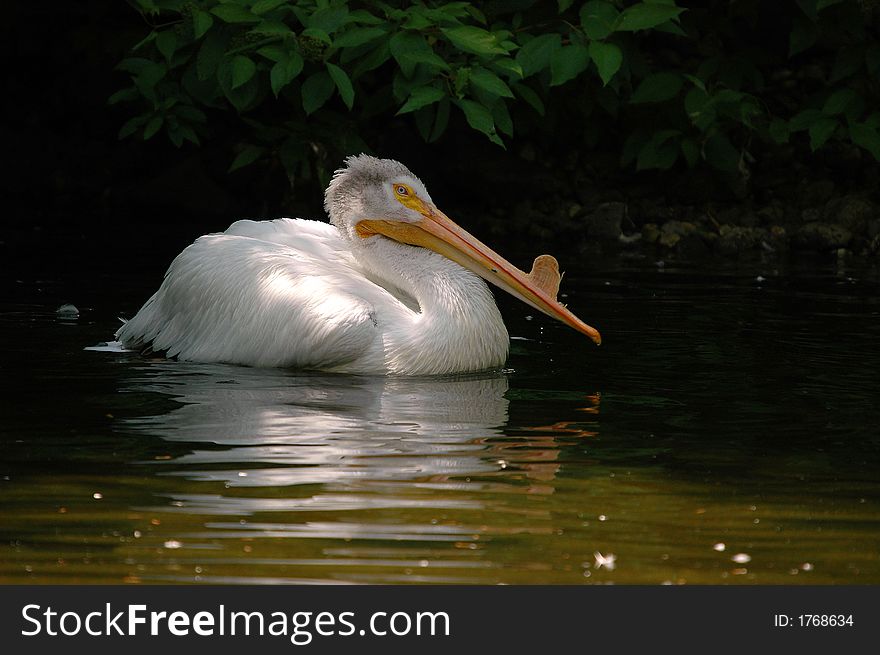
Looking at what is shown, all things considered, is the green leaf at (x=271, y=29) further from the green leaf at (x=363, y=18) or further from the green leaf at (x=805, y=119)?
the green leaf at (x=805, y=119)

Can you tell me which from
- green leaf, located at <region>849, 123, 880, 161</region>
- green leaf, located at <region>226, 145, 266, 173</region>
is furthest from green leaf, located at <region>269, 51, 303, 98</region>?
green leaf, located at <region>849, 123, 880, 161</region>

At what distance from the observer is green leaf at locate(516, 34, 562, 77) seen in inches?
375

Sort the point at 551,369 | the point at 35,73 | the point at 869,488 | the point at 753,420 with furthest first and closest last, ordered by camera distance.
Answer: the point at 35,73 < the point at 551,369 < the point at 753,420 < the point at 869,488

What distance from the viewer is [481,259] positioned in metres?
6.27

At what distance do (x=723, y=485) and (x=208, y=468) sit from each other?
1445 millimetres

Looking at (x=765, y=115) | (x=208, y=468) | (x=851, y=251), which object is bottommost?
(x=208, y=468)

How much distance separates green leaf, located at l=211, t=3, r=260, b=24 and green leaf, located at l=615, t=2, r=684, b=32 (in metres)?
2.35

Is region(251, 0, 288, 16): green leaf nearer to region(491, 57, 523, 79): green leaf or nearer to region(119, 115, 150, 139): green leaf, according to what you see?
region(491, 57, 523, 79): green leaf

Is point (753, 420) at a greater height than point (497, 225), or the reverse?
point (497, 225)

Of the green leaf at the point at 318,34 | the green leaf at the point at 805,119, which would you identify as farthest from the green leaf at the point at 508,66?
the green leaf at the point at 805,119

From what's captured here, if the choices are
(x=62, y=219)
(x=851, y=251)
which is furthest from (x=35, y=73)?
(x=851, y=251)

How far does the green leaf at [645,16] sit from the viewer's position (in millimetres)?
9555

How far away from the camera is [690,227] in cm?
1141

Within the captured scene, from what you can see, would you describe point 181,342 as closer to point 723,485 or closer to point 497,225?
point 723,485
